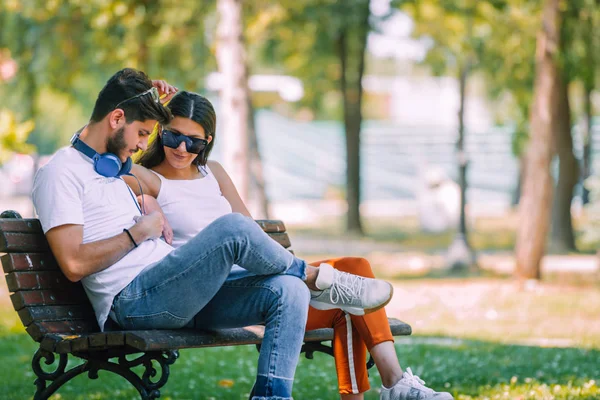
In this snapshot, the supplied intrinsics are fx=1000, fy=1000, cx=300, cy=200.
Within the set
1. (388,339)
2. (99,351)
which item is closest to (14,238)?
(99,351)

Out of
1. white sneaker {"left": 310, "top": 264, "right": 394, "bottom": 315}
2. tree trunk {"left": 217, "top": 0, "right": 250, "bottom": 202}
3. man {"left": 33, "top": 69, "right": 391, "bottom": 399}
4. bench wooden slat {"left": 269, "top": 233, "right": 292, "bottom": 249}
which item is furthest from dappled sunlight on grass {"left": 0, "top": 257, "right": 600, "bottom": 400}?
tree trunk {"left": 217, "top": 0, "right": 250, "bottom": 202}

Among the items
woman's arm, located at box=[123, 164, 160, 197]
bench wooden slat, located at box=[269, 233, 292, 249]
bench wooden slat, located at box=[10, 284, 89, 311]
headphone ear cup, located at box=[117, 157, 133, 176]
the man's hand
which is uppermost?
headphone ear cup, located at box=[117, 157, 133, 176]

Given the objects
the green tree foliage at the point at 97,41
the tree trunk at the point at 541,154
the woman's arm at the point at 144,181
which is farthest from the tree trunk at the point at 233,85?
the woman's arm at the point at 144,181

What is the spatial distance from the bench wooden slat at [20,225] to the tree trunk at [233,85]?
25.1ft

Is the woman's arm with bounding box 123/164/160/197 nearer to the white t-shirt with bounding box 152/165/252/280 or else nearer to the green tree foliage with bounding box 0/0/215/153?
the white t-shirt with bounding box 152/165/252/280

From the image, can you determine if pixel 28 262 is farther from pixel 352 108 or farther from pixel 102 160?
pixel 352 108

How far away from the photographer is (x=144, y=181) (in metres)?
A: 4.65

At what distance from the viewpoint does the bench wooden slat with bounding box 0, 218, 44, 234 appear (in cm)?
419

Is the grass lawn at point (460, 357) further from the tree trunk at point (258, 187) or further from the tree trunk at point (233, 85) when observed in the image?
the tree trunk at point (258, 187)

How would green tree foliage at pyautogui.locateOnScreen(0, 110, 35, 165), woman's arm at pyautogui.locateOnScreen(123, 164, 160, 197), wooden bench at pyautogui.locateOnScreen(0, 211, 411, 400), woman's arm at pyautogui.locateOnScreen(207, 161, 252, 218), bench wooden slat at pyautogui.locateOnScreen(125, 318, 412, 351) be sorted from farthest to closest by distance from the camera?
green tree foliage at pyautogui.locateOnScreen(0, 110, 35, 165) → woman's arm at pyautogui.locateOnScreen(207, 161, 252, 218) → woman's arm at pyautogui.locateOnScreen(123, 164, 160, 197) → wooden bench at pyautogui.locateOnScreen(0, 211, 411, 400) → bench wooden slat at pyautogui.locateOnScreen(125, 318, 412, 351)

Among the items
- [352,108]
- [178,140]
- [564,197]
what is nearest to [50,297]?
[178,140]

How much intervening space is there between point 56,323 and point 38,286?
0.58ft

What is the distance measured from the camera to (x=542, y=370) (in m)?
6.86

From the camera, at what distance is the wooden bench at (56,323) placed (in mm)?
4086
